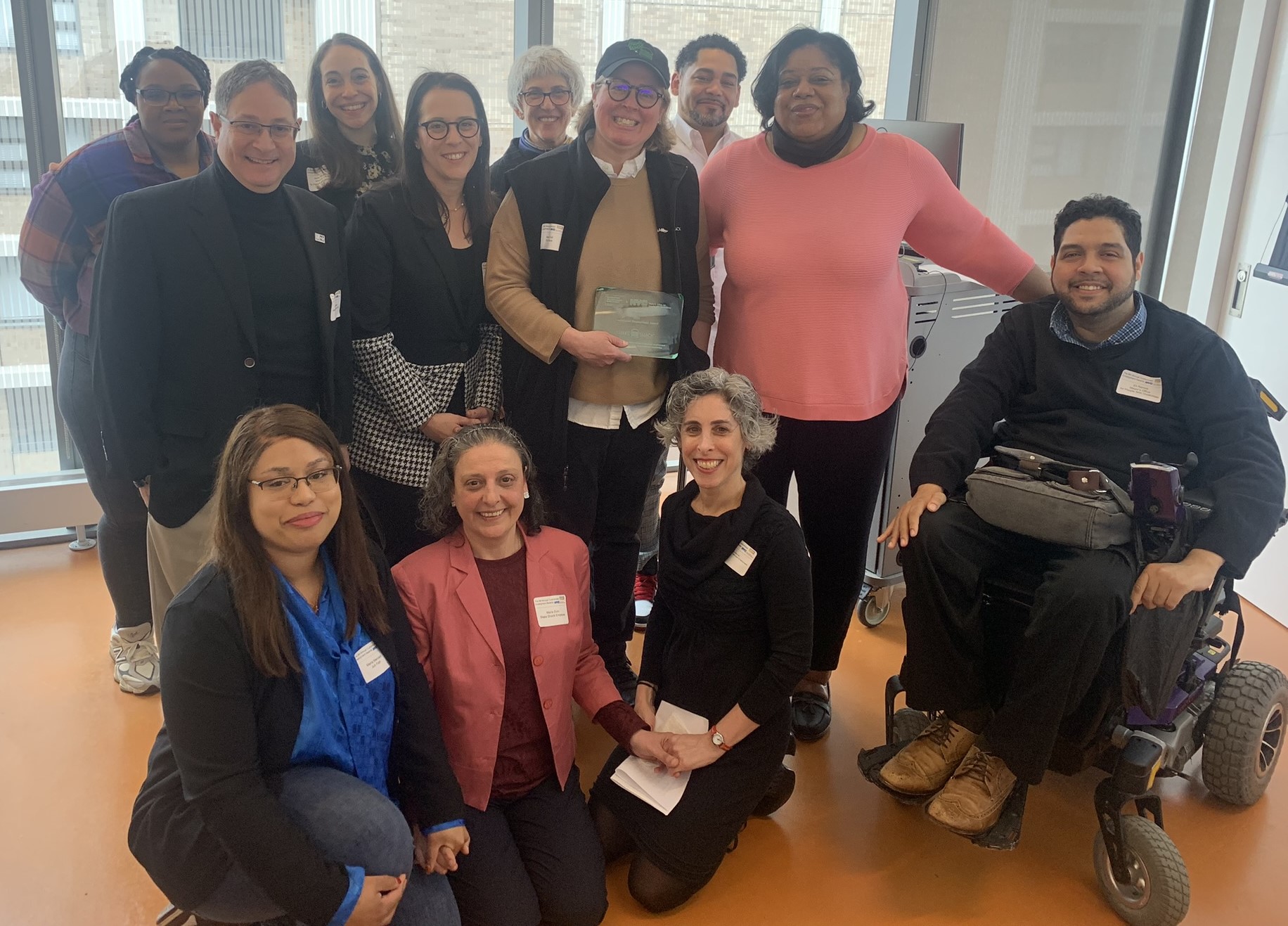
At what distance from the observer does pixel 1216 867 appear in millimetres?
2330

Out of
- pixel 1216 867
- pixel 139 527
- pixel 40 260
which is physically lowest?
pixel 1216 867

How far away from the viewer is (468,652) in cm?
204

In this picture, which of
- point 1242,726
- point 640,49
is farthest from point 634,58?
point 1242,726

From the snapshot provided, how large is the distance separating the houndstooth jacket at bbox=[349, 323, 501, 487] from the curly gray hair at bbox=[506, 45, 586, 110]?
1.02 metres

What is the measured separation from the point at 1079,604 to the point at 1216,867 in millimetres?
903

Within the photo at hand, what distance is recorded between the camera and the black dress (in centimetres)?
214

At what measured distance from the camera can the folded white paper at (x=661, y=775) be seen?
7.06 feet

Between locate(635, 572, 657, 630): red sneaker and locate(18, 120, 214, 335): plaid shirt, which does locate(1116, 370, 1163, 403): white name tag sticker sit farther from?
locate(18, 120, 214, 335): plaid shirt

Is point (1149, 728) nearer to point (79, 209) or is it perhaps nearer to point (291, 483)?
point (291, 483)

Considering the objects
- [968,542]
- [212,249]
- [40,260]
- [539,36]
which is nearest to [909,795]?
[968,542]

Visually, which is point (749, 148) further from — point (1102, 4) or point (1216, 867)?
point (1102, 4)

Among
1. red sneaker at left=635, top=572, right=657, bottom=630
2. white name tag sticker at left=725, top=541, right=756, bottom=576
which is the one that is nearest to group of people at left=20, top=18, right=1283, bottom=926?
white name tag sticker at left=725, top=541, right=756, bottom=576

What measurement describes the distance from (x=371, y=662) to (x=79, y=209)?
1.72 metres

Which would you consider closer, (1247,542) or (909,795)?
(1247,542)
